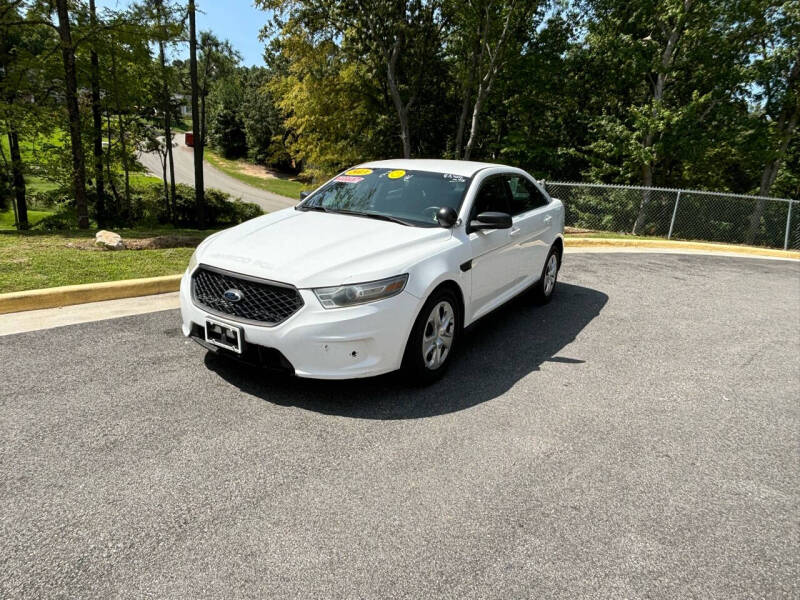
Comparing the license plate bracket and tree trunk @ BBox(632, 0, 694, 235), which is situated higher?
tree trunk @ BBox(632, 0, 694, 235)

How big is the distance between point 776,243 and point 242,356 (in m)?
15.7

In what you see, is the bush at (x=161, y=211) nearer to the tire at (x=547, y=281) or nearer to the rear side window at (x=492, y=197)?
the tire at (x=547, y=281)

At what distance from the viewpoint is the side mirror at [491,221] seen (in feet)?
13.9

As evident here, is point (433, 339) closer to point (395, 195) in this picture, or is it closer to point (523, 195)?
point (395, 195)

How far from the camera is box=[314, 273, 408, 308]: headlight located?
329 cm

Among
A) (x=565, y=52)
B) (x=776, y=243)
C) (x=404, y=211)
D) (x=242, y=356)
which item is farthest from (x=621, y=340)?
(x=565, y=52)

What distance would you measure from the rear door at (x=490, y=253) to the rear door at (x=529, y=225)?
141 millimetres

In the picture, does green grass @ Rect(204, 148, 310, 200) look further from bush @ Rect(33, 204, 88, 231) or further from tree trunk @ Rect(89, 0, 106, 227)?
bush @ Rect(33, 204, 88, 231)

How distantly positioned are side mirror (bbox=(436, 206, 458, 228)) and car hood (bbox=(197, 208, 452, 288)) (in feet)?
0.26

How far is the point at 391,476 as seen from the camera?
285 centimetres

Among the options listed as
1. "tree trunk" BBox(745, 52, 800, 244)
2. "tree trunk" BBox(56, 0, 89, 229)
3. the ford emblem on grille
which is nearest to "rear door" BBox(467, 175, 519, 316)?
the ford emblem on grille

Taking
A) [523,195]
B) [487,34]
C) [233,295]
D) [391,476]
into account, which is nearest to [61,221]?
[487,34]

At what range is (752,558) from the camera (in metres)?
2.47

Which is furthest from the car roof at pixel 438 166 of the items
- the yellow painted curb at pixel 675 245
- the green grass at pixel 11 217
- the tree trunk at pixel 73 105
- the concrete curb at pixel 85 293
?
the green grass at pixel 11 217
